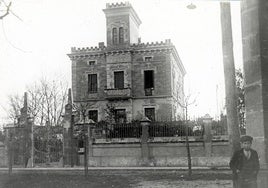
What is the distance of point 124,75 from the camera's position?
35594 millimetres

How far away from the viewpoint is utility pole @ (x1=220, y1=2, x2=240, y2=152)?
6172mm

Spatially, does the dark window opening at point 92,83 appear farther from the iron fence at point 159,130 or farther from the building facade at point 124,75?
the iron fence at point 159,130

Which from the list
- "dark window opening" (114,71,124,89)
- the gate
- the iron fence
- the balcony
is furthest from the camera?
"dark window opening" (114,71,124,89)

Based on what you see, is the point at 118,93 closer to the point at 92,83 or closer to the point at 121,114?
the point at 121,114

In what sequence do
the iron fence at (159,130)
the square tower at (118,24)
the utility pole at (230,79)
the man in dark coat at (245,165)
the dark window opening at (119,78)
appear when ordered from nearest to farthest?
the man in dark coat at (245,165)
the utility pole at (230,79)
the iron fence at (159,130)
the dark window opening at (119,78)
the square tower at (118,24)

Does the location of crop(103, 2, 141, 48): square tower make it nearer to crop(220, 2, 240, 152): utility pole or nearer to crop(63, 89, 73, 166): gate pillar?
crop(63, 89, 73, 166): gate pillar

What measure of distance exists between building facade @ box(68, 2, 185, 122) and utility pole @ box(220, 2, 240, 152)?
27.7m

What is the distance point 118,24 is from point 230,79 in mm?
31529

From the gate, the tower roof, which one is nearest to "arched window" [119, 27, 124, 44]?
the tower roof

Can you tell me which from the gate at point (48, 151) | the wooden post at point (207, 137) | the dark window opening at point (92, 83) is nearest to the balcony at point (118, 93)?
the dark window opening at point (92, 83)

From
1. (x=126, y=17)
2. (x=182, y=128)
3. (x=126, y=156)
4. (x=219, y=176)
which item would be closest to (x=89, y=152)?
(x=126, y=156)

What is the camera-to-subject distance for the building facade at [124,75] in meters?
35.0

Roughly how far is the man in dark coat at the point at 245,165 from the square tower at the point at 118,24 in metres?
31.1

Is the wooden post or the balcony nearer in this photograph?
the wooden post
